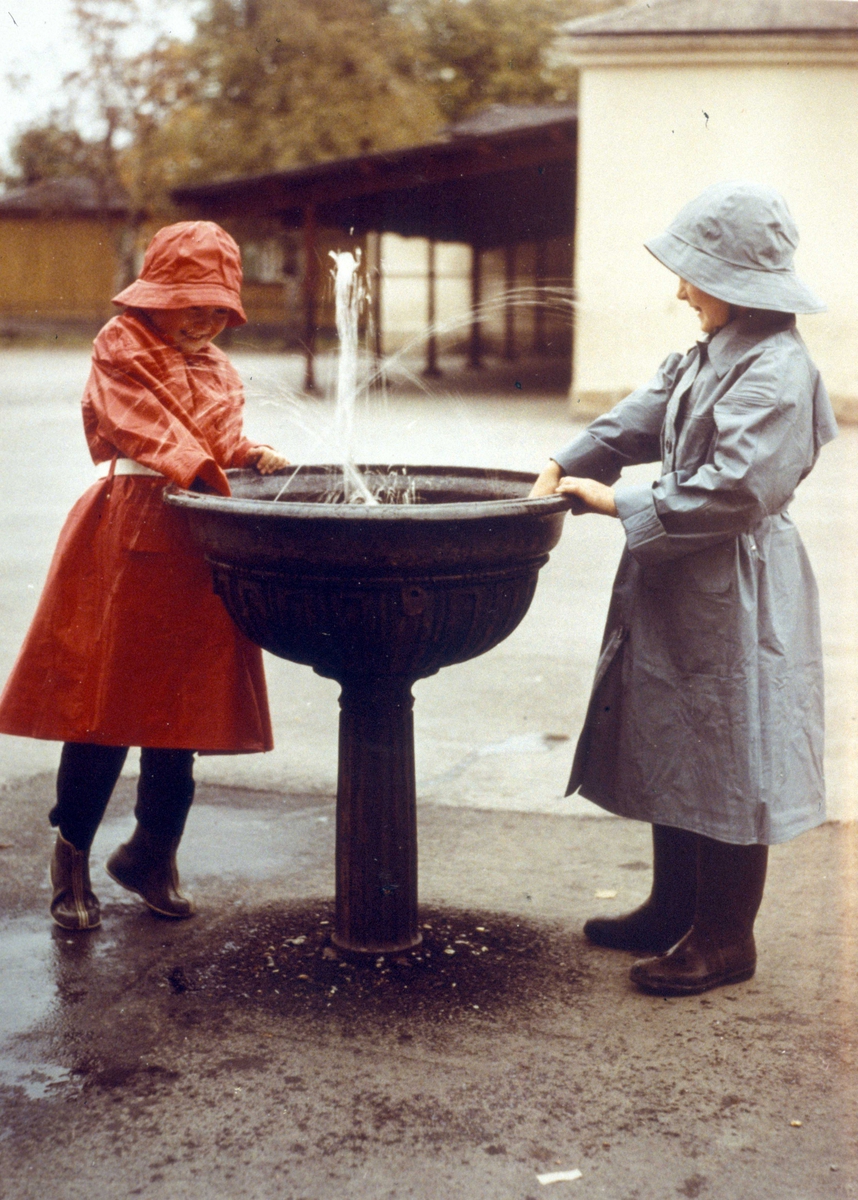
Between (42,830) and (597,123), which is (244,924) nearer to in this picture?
(42,830)

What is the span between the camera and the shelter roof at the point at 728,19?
15.3m

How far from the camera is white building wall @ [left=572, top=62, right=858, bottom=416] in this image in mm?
15508

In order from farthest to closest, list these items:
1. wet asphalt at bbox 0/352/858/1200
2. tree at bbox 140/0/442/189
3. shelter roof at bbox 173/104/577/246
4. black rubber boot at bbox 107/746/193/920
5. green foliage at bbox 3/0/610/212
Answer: tree at bbox 140/0/442/189 → green foliage at bbox 3/0/610/212 → shelter roof at bbox 173/104/577/246 → black rubber boot at bbox 107/746/193/920 → wet asphalt at bbox 0/352/858/1200

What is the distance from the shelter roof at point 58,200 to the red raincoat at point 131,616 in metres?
40.3

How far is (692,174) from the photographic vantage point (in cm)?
1593

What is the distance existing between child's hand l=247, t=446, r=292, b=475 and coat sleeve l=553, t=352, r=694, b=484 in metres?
0.69

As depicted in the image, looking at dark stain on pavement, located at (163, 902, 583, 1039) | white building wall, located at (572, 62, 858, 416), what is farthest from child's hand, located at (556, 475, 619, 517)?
white building wall, located at (572, 62, 858, 416)

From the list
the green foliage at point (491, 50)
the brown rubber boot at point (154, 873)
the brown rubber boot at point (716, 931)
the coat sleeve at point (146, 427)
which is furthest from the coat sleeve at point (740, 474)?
the green foliage at point (491, 50)

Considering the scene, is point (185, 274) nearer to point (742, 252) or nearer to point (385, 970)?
point (742, 252)

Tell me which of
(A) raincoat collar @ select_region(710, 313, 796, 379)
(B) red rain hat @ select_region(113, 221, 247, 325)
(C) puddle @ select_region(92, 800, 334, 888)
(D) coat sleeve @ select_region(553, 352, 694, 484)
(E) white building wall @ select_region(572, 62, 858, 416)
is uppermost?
(E) white building wall @ select_region(572, 62, 858, 416)

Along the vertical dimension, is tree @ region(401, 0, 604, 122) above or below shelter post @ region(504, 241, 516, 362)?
above

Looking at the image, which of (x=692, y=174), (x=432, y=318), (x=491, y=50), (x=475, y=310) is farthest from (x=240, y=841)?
(x=491, y=50)

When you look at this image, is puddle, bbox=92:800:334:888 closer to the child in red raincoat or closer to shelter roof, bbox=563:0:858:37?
the child in red raincoat

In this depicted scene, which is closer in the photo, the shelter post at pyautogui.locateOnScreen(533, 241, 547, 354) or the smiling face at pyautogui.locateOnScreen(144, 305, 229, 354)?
the smiling face at pyautogui.locateOnScreen(144, 305, 229, 354)
